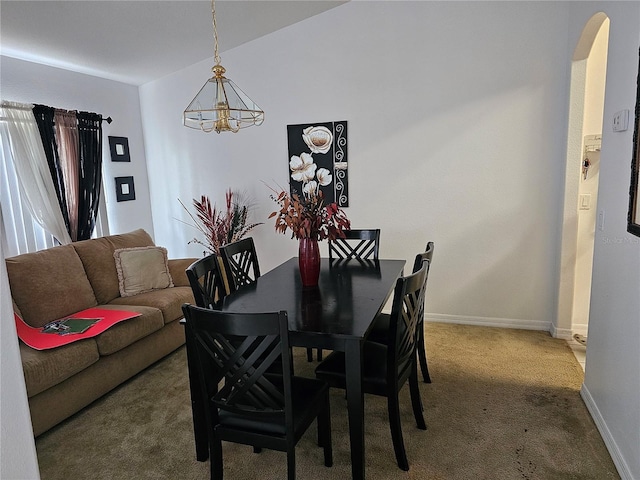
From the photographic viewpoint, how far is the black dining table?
183 cm

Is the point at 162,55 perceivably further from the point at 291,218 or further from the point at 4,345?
the point at 4,345

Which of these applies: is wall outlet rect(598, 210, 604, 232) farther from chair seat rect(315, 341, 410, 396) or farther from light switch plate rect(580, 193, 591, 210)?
chair seat rect(315, 341, 410, 396)

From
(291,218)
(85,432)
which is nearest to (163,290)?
(85,432)

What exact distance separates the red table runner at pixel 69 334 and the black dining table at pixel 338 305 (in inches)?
42.0

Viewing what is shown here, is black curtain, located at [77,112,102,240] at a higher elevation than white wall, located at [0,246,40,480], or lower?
higher

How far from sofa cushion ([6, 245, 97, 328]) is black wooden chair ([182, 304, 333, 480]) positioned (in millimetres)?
1827

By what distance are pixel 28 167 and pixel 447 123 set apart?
369 centimetres

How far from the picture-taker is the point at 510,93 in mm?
3598

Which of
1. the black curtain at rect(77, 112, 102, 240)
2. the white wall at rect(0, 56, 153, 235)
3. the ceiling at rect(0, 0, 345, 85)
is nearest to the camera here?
the ceiling at rect(0, 0, 345, 85)

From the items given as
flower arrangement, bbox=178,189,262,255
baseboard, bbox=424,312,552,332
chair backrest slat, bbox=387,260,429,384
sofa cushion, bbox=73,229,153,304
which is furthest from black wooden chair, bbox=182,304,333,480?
flower arrangement, bbox=178,189,262,255

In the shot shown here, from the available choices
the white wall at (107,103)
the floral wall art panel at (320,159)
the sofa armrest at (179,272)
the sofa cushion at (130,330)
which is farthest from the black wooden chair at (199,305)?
the white wall at (107,103)

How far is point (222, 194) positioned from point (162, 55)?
4.89 ft

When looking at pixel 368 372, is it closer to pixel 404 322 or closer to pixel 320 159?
pixel 404 322

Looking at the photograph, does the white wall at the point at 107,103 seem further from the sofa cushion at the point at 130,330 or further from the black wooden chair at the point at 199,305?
the black wooden chair at the point at 199,305
